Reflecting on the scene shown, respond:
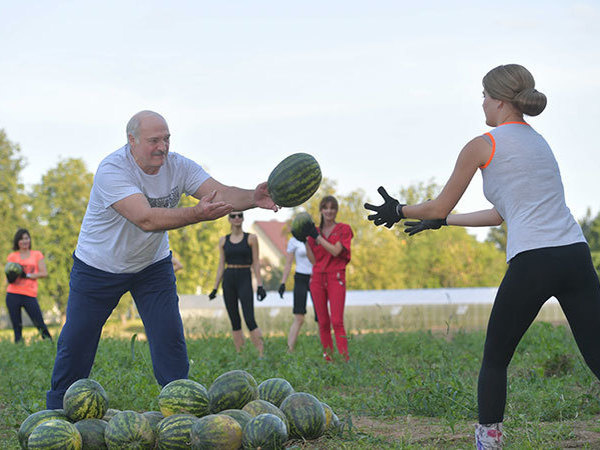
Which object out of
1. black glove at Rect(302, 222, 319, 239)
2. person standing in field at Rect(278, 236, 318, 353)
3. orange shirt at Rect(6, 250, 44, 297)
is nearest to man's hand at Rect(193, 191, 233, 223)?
black glove at Rect(302, 222, 319, 239)

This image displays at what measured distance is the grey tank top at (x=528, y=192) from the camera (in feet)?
12.6

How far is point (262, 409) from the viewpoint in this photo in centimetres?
455

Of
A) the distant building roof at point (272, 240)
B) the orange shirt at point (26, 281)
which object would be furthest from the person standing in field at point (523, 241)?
the distant building roof at point (272, 240)

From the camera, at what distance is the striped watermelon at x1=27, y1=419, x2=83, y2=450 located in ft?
13.9

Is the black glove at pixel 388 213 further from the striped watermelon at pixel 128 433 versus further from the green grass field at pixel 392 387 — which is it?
the striped watermelon at pixel 128 433

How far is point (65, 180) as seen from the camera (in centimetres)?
4231

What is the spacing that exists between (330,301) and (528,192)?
5752 mm

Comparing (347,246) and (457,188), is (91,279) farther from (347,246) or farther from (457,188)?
(347,246)

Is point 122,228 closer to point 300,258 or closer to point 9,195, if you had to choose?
point 300,258

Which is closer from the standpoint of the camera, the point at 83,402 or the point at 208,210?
the point at 208,210

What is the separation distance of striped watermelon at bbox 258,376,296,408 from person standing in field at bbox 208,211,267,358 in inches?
192

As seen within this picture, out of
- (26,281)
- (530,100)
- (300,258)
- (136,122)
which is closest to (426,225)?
(530,100)

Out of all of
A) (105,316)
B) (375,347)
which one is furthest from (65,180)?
(105,316)

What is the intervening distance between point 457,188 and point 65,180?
41428mm
